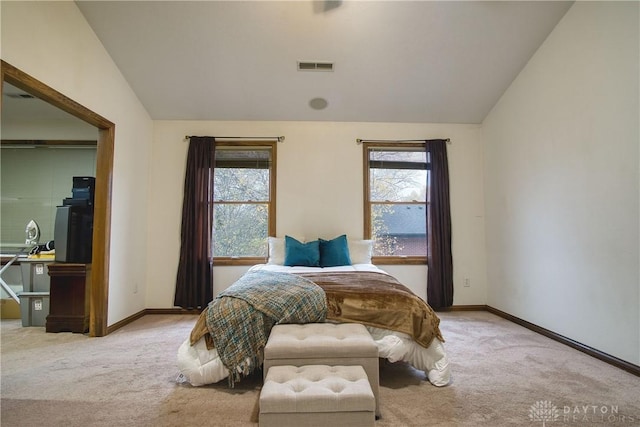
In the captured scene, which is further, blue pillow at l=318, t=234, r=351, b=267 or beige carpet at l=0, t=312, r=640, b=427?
blue pillow at l=318, t=234, r=351, b=267

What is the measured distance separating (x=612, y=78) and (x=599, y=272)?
156cm

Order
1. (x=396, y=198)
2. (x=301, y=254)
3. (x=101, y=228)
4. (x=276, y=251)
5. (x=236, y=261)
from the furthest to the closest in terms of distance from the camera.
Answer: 1. (x=396, y=198)
2. (x=236, y=261)
3. (x=276, y=251)
4. (x=301, y=254)
5. (x=101, y=228)

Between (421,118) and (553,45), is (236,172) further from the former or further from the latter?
(553,45)

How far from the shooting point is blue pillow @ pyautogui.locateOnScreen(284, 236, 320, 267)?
3.74 m

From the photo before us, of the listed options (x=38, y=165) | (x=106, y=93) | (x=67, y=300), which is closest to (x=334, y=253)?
(x=67, y=300)

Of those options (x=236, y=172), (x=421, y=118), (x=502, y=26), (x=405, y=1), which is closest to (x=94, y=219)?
(x=236, y=172)

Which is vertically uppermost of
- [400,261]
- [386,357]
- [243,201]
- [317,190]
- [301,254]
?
[317,190]

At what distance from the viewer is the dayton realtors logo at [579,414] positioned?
175 centimetres

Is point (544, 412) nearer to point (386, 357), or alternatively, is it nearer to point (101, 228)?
point (386, 357)

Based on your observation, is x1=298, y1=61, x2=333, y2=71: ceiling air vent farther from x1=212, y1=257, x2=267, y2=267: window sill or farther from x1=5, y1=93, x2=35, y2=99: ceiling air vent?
x1=5, y1=93, x2=35, y2=99: ceiling air vent

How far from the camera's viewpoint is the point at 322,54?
3.45 metres

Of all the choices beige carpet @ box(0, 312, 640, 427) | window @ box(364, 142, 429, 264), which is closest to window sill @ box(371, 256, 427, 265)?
window @ box(364, 142, 429, 264)

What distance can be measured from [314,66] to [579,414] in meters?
3.62

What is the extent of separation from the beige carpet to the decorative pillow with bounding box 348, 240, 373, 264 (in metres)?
1.35
